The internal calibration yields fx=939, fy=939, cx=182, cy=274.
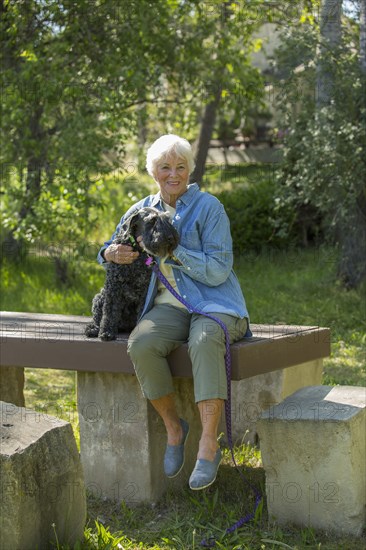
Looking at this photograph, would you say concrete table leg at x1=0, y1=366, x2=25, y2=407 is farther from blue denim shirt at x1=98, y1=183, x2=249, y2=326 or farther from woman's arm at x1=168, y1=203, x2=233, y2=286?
woman's arm at x1=168, y1=203, x2=233, y2=286

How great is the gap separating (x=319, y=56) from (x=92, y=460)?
5397mm

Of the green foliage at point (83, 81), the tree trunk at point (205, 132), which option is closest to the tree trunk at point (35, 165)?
the green foliage at point (83, 81)

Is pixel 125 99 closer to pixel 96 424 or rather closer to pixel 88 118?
pixel 88 118

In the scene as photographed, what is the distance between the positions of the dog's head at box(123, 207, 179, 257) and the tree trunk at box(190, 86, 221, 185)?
7.26m

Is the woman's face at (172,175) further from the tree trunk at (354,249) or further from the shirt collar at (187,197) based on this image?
the tree trunk at (354,249)

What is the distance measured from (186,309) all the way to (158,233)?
1.39 feet

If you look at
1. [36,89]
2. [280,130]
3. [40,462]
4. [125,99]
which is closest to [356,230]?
[280,130]

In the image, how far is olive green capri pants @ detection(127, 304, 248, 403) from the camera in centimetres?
418

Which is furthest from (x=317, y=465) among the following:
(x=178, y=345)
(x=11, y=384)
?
(x=11, y=384)

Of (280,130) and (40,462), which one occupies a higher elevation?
(280,130)

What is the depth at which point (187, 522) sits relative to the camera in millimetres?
4316

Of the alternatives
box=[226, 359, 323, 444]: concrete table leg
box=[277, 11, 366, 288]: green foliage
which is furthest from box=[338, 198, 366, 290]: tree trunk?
box=[226, 359, 323, 444]: concrete table leg

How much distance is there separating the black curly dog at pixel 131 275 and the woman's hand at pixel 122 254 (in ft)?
0.09

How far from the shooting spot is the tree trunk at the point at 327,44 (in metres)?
8.89
